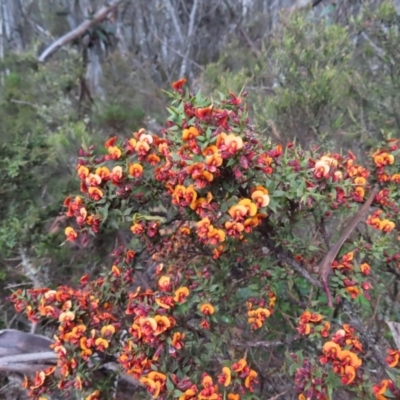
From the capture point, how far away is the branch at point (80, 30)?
6027 millimetres

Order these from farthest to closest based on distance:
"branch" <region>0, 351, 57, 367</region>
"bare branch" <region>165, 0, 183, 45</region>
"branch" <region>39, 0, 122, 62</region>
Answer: "bare branch" <region>165, 0, 183, 45</region> → "branch" <region>39, 0, 122, 62</region> → "branch" <region>0, 351, 57, 367</region>

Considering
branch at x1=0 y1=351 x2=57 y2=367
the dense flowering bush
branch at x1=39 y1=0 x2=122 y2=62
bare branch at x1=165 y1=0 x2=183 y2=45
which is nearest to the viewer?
the dense flowering bush

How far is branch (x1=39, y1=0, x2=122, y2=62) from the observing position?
19.8 ft

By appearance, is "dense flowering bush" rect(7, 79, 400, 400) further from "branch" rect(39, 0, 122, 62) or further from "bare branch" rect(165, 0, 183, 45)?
"bare branch" rect(165, 0, 183, 45)

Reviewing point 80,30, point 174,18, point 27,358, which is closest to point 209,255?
point 27,358

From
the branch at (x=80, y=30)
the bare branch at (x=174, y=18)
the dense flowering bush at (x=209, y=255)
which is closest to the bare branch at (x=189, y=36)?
the bare branch at (x=174, y=18)

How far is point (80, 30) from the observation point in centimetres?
604

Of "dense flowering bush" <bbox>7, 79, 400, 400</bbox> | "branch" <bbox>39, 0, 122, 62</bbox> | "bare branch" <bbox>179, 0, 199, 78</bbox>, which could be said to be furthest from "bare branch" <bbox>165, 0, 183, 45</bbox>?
"dense flowering bush" <bbox>7, 79, 400, 400</bbox>

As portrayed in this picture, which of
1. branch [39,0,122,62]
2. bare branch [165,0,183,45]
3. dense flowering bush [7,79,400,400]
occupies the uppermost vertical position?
branch [39,0,122,62]

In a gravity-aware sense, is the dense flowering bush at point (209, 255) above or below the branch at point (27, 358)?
above

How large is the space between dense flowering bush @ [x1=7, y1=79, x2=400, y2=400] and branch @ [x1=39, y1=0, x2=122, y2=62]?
5.33m

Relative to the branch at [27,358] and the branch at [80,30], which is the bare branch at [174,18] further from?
the branch at [27,358]

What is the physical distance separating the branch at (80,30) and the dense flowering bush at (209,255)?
5.33m

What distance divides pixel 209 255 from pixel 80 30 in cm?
546
